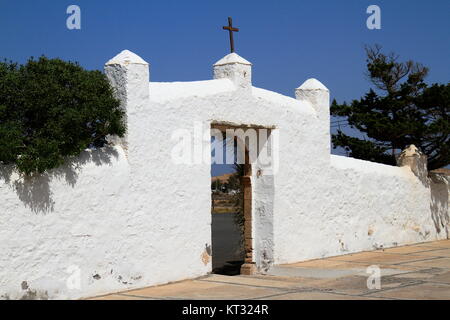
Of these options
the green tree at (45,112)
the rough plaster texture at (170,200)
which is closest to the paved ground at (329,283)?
the rough plaster texture at (170,200)

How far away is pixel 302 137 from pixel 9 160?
6.14 metres

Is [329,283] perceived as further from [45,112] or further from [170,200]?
[45,112]

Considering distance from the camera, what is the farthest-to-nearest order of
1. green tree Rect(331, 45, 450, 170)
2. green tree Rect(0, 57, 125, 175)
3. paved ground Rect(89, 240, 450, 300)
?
green tree Rect(331, 45, 450, 170)
paved ground Rect(89, 240, 450, 300)
green tree Rect(0, 57, 125, 175)

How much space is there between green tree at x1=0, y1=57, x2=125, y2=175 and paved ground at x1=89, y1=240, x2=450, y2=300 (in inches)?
82.7

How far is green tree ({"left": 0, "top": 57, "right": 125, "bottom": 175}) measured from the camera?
7625 mm

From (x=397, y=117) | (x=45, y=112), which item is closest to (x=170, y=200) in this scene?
(x=45, y=112)

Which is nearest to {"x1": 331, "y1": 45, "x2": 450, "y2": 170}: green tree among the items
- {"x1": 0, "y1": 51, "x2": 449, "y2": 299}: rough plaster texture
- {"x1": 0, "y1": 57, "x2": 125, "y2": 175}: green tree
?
{"x1": 0, "y1": 51, "x2": 449, "y2": 299}: rough plaster texture

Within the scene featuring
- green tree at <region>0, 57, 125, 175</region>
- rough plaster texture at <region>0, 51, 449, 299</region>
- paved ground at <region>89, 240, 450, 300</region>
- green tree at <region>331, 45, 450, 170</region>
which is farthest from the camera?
green tree at <region>331, 45, 450, 170</region>

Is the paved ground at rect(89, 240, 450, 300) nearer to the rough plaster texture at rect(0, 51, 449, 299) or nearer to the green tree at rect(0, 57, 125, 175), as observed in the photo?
the rough plaster texture at rect(0, 51, 449, 299)

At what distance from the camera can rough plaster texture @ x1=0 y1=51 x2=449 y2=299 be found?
26.0ft

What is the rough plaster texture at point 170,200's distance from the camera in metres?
7.94

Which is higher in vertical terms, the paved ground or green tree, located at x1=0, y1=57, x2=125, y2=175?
green tree, located at x1=0, y1=57, x2=125, y2=175

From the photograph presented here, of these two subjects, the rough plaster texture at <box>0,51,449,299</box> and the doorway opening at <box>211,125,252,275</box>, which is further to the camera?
the doorway opening at <box>211,125,252,275</box>

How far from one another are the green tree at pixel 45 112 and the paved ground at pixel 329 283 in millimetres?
2100
